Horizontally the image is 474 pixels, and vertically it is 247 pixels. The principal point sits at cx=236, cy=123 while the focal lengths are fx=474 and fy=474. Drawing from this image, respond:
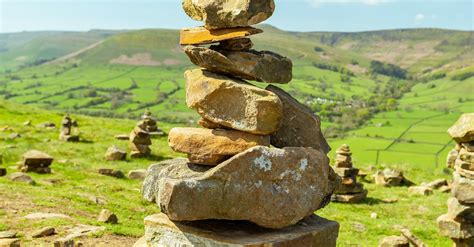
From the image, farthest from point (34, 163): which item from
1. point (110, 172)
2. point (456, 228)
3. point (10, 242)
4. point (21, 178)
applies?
point (456, 228)

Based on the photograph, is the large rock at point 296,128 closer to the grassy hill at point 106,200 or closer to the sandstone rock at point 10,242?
the grassy hill at point 106,200

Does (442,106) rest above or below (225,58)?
below

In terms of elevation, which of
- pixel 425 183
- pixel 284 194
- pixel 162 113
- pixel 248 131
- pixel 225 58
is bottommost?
pixel 162 113

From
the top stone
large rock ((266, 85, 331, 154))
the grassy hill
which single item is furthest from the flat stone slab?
the grassy hill

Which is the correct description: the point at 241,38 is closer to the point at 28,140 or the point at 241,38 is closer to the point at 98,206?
the point at 98,206

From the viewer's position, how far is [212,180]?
9.90 m

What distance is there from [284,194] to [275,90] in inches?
102

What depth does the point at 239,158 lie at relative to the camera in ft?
32.8

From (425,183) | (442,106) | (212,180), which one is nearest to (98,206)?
(212,180)

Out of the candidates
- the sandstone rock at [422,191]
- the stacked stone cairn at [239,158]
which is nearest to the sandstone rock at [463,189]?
the stacked stone cairn at [239,158]

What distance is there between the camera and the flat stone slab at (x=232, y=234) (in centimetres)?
998

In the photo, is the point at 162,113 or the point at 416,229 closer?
the point at 416,229

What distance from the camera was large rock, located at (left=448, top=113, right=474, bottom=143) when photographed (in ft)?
53.4

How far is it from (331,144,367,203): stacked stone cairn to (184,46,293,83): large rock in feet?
62.5
